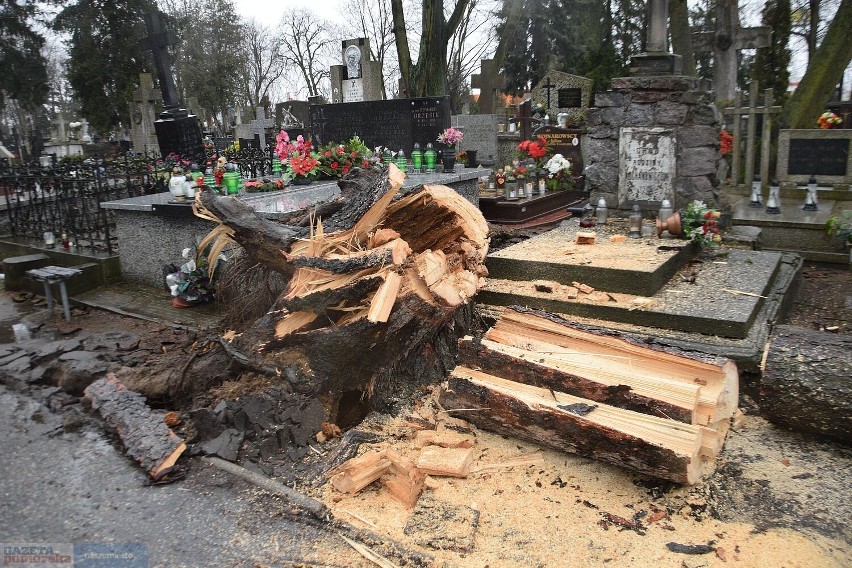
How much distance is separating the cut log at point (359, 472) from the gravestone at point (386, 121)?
32.4 ft

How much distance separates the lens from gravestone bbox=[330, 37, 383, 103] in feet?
49.5

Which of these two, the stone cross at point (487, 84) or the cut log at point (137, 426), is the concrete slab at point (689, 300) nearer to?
the cut log at point (137, 426)

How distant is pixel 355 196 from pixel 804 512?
3.41m

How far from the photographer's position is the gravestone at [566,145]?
44.8 ft

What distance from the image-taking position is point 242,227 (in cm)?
472

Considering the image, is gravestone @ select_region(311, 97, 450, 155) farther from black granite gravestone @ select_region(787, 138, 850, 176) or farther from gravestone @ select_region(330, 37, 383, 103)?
black granite gravestone @ select_region(787, 138, 850, 176)

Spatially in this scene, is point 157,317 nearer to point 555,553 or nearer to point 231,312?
point 231,312

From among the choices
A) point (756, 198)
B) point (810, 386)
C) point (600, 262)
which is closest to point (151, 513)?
point (810, 386)

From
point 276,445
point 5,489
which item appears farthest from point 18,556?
point 276,445

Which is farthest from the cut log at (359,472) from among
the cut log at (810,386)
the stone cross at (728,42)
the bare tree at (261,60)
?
the bare tree at (261,60)

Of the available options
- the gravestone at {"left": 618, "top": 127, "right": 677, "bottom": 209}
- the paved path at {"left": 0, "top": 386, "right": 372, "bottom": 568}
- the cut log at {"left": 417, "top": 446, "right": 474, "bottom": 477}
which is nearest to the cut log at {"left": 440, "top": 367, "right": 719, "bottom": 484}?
the cut log at {"left": 417, "top": 446, "right": 474, "bottom": 477}

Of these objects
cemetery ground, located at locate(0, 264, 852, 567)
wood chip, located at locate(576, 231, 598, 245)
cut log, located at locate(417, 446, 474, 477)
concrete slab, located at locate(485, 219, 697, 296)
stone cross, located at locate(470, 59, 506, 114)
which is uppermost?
stone cross, located at locate(470, 59, 506, 114)

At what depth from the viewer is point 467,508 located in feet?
10.3

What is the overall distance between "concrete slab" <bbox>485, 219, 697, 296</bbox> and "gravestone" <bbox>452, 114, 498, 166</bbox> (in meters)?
10.3
